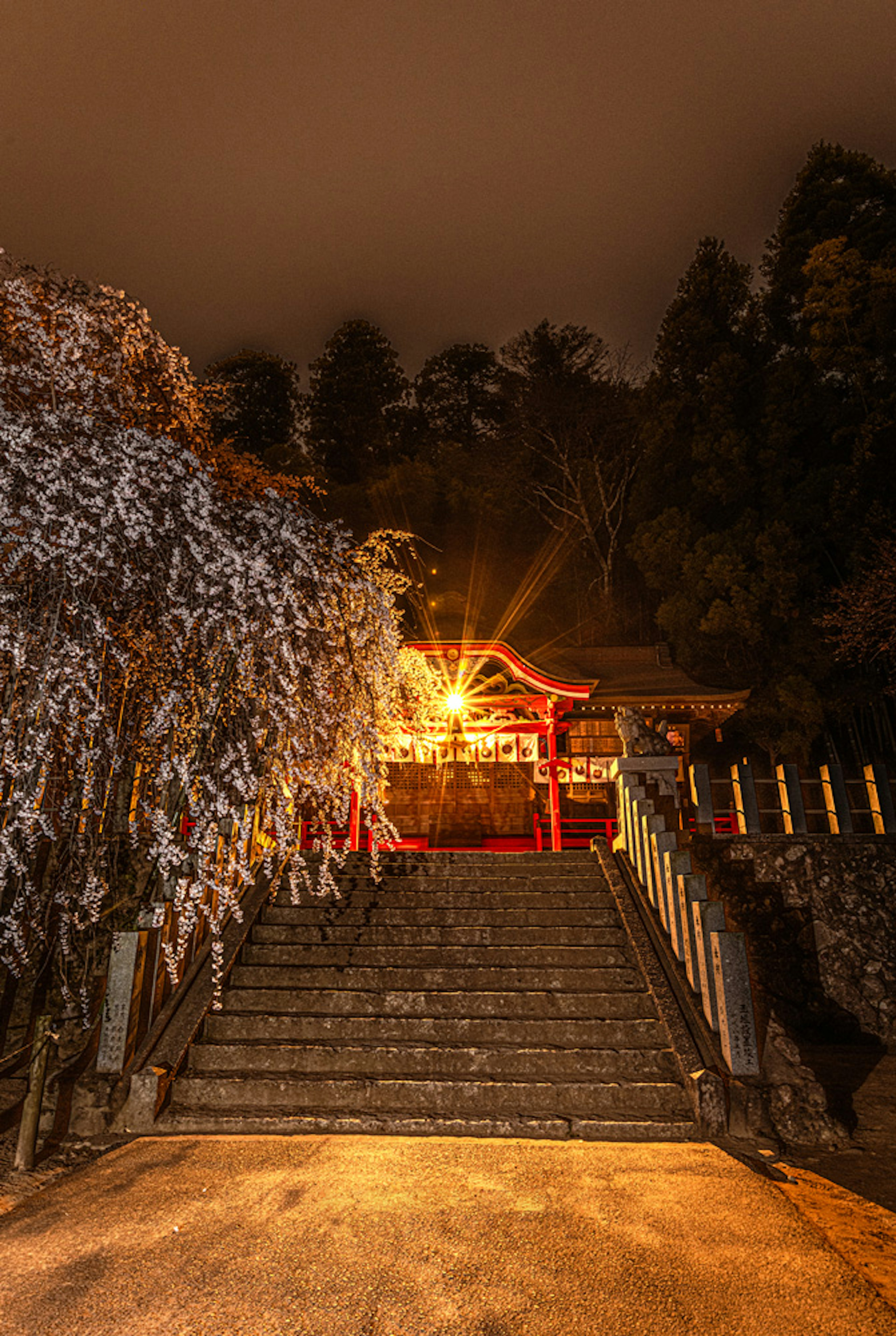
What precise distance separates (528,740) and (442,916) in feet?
22.3

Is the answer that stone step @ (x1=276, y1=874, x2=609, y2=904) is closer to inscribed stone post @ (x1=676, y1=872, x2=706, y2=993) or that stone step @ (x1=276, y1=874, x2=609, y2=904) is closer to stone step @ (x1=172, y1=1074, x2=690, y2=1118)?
inscribed stone post @ (x1=676, y1=872, x2=706, y2=993)

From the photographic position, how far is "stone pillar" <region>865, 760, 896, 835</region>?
9.58m

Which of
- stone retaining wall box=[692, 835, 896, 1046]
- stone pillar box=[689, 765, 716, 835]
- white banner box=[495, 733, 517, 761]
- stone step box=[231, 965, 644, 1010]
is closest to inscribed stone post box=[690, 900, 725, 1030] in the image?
stone step box=[231, 965, 644, 1010]

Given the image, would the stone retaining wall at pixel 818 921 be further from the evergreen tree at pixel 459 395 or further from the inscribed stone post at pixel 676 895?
the evergreen tree at pixel 459 395

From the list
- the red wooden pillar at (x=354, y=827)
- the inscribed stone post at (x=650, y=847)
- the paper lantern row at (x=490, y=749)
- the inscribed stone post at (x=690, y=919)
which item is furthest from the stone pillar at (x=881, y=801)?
the red wooden pillar at (x=354, y=827)

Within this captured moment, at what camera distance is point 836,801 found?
9633mm

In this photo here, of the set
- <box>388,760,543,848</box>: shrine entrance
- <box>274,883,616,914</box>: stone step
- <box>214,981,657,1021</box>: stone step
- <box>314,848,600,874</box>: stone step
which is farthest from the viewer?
<box>388,760,543,848</box>: shrine entrance

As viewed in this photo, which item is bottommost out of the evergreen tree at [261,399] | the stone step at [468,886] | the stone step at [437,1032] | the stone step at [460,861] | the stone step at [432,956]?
the stone step at [437,1032]

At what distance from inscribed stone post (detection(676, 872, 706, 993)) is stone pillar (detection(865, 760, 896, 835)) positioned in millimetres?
4819

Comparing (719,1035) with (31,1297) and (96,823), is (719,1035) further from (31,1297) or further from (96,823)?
(96,823)

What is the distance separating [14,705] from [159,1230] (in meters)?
3.19

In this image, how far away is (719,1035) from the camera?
5.39 meters

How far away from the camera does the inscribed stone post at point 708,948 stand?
5.54 metres

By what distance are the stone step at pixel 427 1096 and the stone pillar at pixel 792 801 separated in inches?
211
